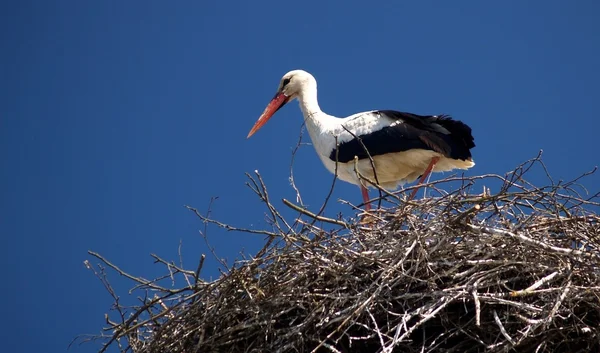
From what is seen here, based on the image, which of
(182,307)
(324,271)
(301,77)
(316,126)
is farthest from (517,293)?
(301,77)

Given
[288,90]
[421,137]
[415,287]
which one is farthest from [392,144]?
[415,287]

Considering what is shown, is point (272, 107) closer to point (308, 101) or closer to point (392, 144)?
point (308, 101)

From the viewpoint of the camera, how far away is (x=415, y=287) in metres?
4.10

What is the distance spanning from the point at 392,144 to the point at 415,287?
2.65m

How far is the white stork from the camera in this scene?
6566 mm

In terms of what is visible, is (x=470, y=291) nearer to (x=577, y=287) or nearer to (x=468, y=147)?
(x=577, y=287)

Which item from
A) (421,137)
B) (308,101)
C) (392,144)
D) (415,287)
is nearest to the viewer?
(415,287)

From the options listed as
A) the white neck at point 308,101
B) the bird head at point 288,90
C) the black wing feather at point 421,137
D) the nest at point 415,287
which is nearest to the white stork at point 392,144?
the black wing feather at point 421,137

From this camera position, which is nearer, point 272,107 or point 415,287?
point 415,287

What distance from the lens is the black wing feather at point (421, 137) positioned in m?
6.53

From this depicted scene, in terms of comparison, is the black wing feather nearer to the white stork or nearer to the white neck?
the white stork

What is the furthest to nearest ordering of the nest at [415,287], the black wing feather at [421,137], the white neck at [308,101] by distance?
the white neck at [308,101] < the black wing feather at [421,137] < the nest at [415,287]

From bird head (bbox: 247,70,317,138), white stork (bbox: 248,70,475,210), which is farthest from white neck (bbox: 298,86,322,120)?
white stork (bbox: 248,70,475,210)

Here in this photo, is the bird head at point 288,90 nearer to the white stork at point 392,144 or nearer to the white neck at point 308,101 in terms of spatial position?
the white neck at point 308,101
